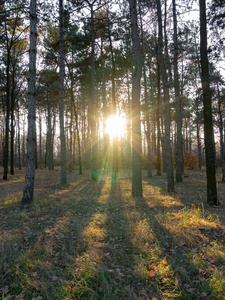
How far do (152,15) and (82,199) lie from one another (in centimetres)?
1097

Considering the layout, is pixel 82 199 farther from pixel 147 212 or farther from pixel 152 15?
pixel 152 15

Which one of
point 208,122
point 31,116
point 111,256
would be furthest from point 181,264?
point 31,116

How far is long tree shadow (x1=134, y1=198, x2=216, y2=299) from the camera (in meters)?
2.60

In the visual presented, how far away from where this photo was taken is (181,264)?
10.4 feet

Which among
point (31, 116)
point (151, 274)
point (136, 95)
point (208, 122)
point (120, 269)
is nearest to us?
point (151, 274)

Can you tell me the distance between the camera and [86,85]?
68.7 ft

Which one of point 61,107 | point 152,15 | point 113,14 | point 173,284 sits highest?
point 113,14

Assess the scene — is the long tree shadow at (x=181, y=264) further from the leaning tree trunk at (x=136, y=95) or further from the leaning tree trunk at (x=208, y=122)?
the leaning tree trunk at (x=136, y=95)

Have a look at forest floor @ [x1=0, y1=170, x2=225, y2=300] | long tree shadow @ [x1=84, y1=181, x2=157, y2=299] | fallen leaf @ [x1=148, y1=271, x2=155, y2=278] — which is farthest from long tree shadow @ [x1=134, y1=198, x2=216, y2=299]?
long tree shadow @ [x1=84, y1=181, x2=157, y2=299]

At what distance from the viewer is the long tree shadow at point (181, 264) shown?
2604 millimetres

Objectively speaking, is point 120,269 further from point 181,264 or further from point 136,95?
point 136,95

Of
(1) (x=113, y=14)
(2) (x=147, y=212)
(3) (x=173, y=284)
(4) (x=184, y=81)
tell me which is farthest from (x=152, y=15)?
(4) (x=184, y=81)

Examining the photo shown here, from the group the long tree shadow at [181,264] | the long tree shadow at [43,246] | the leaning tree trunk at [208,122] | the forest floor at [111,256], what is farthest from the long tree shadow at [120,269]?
the leaning tree trunk at [208,122]

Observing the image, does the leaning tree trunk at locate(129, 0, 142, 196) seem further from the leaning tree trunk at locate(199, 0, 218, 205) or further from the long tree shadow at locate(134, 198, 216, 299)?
the long tree shadow at locate(134, 198, 216, 299)
